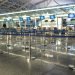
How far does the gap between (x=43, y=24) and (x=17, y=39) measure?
1595cm

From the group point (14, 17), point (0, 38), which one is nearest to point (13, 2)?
point (14, 17)

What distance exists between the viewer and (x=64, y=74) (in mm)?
3383

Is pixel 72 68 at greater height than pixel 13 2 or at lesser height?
lesser

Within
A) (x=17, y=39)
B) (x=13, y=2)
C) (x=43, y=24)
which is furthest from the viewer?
(x=43, y=24)

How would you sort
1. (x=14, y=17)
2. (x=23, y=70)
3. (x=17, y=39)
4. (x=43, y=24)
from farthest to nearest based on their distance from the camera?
(x=14, y=17) → (x=43, y=24) → (x=17, y=39) → (x=23, y=70)

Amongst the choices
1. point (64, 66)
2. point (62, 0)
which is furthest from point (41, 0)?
point (64, 66)

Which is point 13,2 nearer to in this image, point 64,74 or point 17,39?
point 17,39

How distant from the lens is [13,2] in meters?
20.8

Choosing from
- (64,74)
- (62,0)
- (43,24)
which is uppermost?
(62,0)

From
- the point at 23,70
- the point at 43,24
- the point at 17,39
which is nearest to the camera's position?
the point at 23,70

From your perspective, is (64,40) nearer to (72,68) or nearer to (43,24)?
(72,68)

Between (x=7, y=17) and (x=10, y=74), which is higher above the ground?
(x=7, y=17)

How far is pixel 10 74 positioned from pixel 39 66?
3.25 feet

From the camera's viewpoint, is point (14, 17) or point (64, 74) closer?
point (64, 74)
